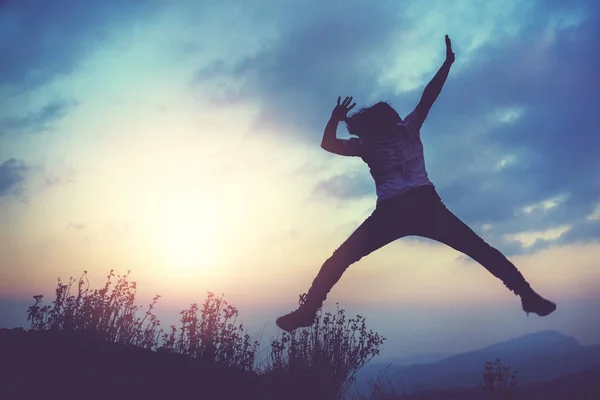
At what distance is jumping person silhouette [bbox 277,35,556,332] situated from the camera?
134 inches

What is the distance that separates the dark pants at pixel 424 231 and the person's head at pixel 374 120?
67cm

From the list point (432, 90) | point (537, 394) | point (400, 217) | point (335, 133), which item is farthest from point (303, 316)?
point (537, 394)

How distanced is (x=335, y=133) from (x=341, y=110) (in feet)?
0.77

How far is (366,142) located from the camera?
3.65 m

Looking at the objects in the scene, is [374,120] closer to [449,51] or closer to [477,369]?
[449,51]

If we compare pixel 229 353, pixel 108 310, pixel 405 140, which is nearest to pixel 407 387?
pixel 229 353

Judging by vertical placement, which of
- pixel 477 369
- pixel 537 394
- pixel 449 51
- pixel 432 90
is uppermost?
pixel 449 51

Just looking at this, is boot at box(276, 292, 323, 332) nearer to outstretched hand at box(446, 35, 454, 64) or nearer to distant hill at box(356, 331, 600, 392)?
distant hill at box(356, 331, 600, 392)

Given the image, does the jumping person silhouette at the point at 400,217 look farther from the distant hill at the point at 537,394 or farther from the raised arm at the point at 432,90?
the distant hill at the point at 537,394

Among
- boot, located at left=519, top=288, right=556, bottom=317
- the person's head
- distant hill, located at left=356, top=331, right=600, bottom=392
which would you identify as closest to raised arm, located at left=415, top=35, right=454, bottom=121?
the person's head

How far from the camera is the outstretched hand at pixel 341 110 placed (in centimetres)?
385

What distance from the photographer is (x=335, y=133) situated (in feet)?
12.7

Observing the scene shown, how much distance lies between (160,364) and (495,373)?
3.54m

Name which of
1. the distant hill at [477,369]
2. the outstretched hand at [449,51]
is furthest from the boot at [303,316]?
the outstretched hand at [449,51]
